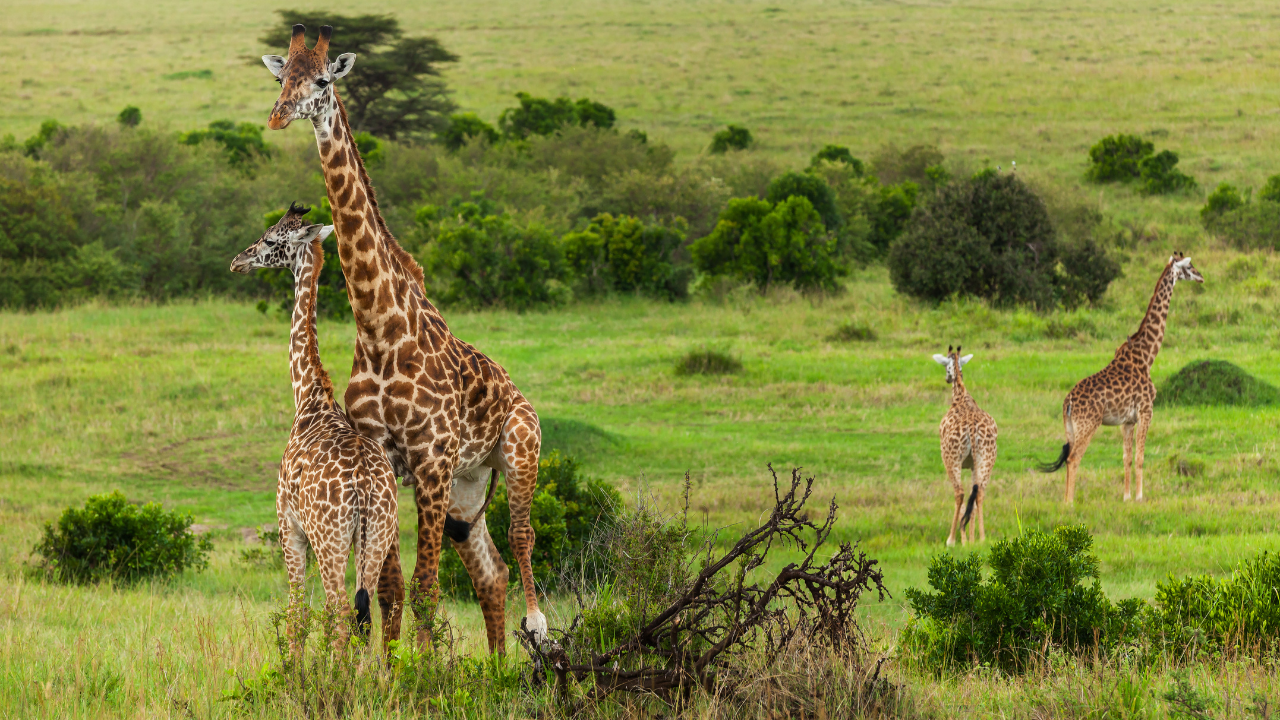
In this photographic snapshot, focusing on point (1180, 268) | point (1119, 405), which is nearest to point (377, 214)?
point (1119, 405)

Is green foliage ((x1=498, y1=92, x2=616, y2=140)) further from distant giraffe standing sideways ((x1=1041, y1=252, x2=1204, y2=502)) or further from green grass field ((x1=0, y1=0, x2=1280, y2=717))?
distant giraffe standing sideways ((x1=1041, y1=252, x2=1204, y2=502))

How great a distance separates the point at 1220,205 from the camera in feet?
101

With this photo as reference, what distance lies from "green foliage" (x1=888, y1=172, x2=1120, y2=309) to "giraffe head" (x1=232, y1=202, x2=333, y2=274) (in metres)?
18.8

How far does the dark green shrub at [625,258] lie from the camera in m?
27.5

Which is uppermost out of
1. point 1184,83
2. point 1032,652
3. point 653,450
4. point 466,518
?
point 1184,83

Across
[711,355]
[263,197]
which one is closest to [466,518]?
[711,355]

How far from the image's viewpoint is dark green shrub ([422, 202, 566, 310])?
25750 millimetres

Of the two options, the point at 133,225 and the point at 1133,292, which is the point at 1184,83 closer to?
the point at 1133,292

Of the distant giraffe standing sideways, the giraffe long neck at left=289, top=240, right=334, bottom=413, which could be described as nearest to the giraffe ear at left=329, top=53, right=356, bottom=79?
A: the giraffe long neck at left=289, top=240, right=334, bottom=413

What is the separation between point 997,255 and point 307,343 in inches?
789

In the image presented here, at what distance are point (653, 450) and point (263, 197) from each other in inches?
836

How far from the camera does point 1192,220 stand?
105 feet

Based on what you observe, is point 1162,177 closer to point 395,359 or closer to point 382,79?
point 382,79

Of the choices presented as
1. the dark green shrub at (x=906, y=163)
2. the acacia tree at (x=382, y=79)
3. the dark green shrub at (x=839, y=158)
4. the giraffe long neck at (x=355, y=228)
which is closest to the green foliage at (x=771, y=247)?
the dark green shrub at (x=839, y=158)
